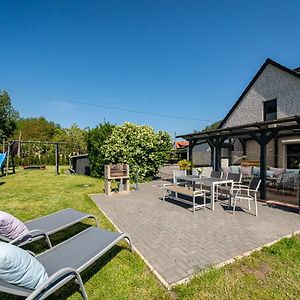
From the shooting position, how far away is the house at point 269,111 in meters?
14.4

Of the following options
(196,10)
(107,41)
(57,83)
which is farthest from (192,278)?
(57,83)

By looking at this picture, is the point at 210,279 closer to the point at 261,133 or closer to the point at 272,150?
the point at 261,133

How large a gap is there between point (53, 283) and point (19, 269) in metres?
Result: 0.42

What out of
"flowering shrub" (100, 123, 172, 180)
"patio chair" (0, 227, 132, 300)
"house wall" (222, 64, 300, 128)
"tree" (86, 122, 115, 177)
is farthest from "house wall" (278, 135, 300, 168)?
"patio chair" (0, 227, 132, 300)

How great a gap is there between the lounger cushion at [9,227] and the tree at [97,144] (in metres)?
10.8

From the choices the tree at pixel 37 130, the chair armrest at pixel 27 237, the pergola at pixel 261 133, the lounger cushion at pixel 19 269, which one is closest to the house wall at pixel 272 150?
the pergola at pixel 261 133

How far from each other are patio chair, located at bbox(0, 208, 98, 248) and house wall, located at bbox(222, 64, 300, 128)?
571 inches

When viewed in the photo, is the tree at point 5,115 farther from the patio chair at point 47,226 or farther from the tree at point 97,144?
the patio chair at point 47,226

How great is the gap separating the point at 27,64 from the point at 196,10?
61.5 ft

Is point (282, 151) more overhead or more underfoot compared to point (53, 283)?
more overhead

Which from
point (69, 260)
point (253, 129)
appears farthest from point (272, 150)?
point (69, 260)

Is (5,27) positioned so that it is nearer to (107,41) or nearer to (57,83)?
(107,41)

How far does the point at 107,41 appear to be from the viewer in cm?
2016

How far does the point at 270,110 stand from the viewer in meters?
15.9
